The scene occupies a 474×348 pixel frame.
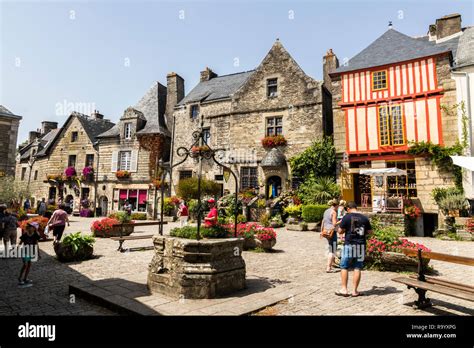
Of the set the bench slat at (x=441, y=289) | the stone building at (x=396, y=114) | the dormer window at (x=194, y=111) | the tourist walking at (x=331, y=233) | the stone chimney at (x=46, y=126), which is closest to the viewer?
the bench slat at (x=441, y=289)

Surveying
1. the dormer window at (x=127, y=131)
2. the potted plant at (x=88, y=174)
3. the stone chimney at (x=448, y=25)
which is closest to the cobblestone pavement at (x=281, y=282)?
the stone chimney at (x=448, y=25)

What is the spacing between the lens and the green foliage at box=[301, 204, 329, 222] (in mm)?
13281

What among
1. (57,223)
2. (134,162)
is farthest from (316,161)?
(134,162)

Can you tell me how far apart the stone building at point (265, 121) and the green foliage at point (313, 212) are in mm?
3366

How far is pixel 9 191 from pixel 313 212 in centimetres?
1911

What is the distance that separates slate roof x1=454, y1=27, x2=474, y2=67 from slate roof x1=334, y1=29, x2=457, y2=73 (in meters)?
0.40

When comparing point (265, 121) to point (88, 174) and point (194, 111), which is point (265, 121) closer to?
point (194, 111)

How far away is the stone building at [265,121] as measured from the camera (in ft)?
55.7

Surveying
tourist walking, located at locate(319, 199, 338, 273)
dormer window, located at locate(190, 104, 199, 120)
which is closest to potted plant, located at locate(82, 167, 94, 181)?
dormer window, located at locate(190, 104, 199, 120)

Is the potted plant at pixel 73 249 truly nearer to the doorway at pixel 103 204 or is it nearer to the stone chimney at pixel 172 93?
the stone chimney at pixel 172 93

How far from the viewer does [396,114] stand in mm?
14320

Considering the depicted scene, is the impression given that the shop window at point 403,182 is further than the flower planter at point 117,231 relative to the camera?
Yes
